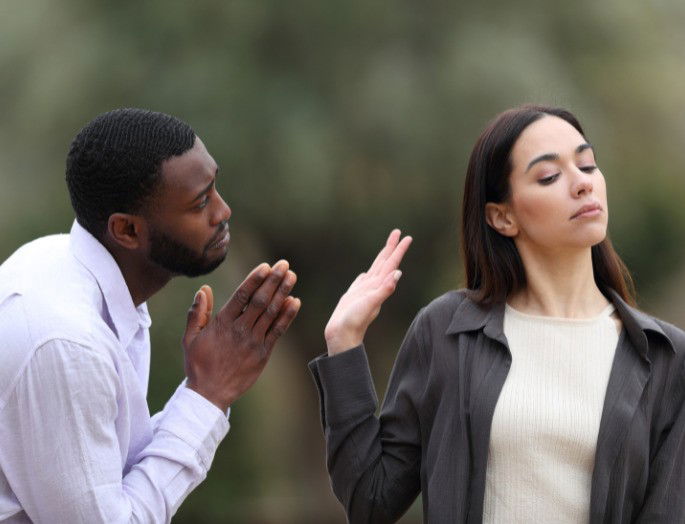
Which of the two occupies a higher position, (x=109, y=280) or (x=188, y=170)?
(x=188, y=170)

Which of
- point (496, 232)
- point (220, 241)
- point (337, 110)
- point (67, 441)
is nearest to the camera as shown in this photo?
point (67, 441)

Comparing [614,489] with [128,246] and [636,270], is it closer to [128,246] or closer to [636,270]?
[128,246]

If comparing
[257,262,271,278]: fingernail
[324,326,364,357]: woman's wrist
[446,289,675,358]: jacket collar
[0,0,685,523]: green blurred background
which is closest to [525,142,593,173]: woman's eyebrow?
[446,289,675,358]: jacket collar

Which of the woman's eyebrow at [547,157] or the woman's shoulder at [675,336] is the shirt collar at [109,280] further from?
the woman's shoulder at [675,336]

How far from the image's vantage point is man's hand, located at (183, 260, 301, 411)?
7.96 ft

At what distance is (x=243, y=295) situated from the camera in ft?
8.07

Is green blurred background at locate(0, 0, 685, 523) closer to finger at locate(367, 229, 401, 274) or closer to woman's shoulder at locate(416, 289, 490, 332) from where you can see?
finger at locate(367, 229, 401, 274)

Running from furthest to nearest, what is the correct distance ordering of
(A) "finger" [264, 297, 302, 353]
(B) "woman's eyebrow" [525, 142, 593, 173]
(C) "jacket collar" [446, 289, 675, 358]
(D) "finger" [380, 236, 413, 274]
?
1. (D) "finger" [380, 236, 413, 274]
2. (B) "woman's eyebrow" [525, 142, 593, 173]
3. (C) "jacket collar" [446, 289, 675, 358]
4. (A) "finger" [264, 297, 302, 353]

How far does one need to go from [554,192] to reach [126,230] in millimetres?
929

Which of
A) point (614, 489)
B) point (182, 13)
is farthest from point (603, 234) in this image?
point (182, 13)

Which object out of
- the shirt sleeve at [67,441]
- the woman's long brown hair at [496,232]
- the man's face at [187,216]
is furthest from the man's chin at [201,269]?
the woman's long brown hair at [496,232]

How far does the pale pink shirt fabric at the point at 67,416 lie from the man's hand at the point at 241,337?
Answer: 151 millimetres

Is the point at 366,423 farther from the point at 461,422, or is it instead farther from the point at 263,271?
the point at 263,271

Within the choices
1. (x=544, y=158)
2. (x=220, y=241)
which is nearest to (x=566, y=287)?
(x=544, y=158)
